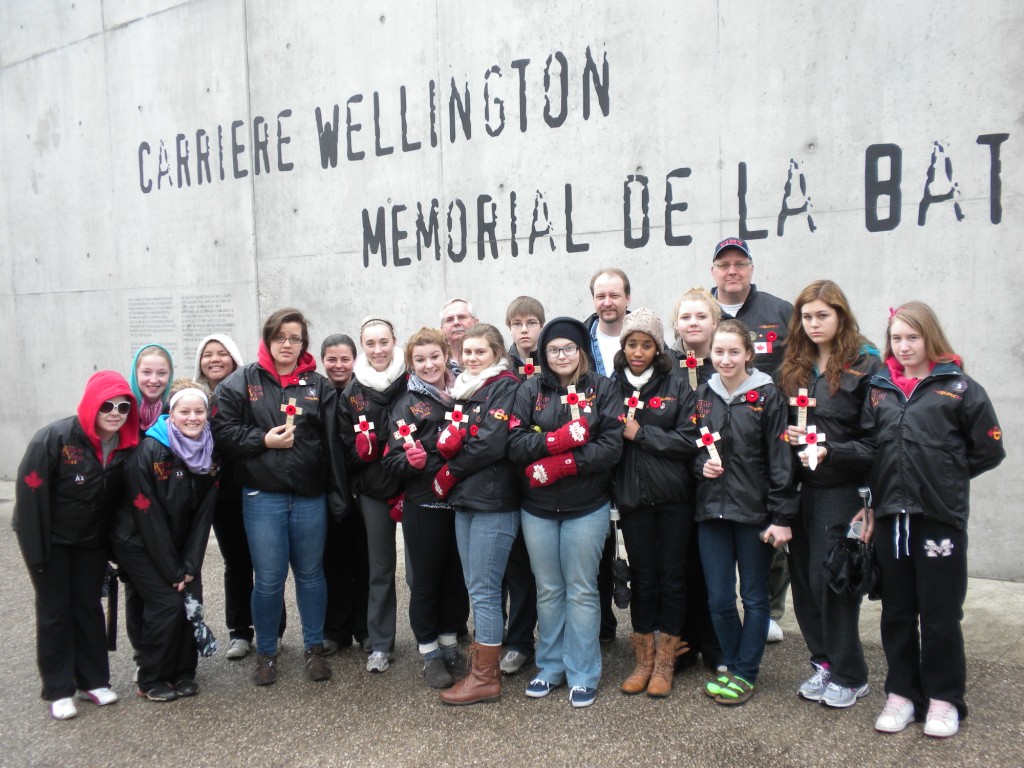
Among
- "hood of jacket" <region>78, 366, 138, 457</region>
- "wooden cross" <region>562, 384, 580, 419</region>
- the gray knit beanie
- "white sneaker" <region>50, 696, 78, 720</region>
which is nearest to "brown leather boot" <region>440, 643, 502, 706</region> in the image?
"wooden cross" <region>562, 384, 580, 419</region>

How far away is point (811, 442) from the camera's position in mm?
3541

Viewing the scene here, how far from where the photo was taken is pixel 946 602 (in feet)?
10.9

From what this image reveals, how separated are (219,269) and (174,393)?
4871mm

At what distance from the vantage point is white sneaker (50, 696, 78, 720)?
391 cm

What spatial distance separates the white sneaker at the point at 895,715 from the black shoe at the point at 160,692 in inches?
122

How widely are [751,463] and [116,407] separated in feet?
9.27

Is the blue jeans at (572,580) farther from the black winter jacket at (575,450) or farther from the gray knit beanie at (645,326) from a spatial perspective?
the gray knit beanie at (645,326)

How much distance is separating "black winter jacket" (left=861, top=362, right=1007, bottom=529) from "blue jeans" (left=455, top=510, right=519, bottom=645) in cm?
158

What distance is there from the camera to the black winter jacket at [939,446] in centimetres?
326

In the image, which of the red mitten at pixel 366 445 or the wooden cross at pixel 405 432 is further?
the red mitten at pixel 366 445

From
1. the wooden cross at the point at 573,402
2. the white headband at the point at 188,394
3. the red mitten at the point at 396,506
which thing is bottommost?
the red mitten at the point at 396,506

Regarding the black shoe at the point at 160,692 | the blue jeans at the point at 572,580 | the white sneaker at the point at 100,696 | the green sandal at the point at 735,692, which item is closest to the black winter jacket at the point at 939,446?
the green sandal at the point at 735,692

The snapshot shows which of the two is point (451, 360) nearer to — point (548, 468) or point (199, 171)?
point (548, 468)

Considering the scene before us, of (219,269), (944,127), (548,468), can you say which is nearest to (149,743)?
(548,468)
